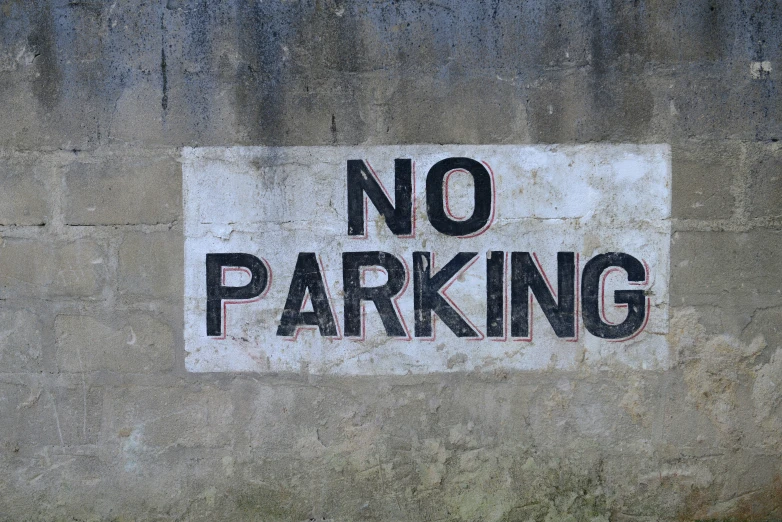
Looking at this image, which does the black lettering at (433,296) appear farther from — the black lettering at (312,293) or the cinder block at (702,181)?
the cinder block at (702,181)

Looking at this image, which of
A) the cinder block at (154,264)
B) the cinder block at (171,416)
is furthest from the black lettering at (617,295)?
the cinder block at (154,264)

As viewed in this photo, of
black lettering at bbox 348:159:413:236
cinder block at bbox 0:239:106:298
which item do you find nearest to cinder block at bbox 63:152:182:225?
cinder block at bbox 0:239:106:298

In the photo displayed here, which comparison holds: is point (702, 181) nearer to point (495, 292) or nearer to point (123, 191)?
point (495, 292)

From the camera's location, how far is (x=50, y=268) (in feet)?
8.61

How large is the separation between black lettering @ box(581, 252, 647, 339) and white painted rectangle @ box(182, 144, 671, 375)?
3 centimetres

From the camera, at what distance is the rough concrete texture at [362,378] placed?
8.32 ft

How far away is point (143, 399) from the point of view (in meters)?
2.62

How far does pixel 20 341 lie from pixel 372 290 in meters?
1.42

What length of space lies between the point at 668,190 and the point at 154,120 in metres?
2.02

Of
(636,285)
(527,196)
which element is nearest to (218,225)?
(527,196)

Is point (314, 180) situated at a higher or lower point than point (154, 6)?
lower

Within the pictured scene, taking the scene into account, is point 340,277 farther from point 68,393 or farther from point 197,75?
point 68,393

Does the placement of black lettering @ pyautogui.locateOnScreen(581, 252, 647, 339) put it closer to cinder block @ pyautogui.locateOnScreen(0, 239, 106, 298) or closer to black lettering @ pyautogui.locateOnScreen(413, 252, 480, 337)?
black lettering @ pyautogui.locateOnScreen(413, 252, 480, 337)

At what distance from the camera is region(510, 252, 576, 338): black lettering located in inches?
101
